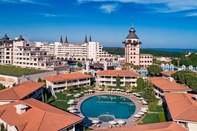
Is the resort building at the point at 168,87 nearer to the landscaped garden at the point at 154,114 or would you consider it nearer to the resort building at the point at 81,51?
the landscaped garden at the point at 154,114

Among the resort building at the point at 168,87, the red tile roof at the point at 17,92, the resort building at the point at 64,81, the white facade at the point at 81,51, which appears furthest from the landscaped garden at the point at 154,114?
the white facade at the point at 81,51

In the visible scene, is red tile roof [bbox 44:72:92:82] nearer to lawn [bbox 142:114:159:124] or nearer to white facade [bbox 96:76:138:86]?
white facade [bbox 96:76:138:86]

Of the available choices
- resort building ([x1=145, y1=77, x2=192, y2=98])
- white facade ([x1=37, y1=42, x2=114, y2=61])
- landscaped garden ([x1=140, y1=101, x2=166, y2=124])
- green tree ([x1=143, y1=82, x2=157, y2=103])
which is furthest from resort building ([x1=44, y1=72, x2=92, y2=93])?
white facade ([x1=37, y1=42, x2=114, y2=61])

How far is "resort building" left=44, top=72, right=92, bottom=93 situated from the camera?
35.7 meters

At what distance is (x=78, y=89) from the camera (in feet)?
124

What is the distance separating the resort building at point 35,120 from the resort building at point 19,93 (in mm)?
5078

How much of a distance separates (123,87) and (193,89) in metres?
13.5

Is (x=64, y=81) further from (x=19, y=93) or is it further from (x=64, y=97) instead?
(x=19, y=93)

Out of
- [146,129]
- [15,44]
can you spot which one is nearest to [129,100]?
[146,129]

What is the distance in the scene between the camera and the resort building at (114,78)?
4070cm

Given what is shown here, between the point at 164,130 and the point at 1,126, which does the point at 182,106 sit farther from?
the point at 1,126

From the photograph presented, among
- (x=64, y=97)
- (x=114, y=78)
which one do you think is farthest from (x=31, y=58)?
(x=114, y=78)

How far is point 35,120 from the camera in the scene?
16.3 meters

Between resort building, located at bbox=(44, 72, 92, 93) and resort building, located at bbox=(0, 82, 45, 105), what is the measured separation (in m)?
4.71
